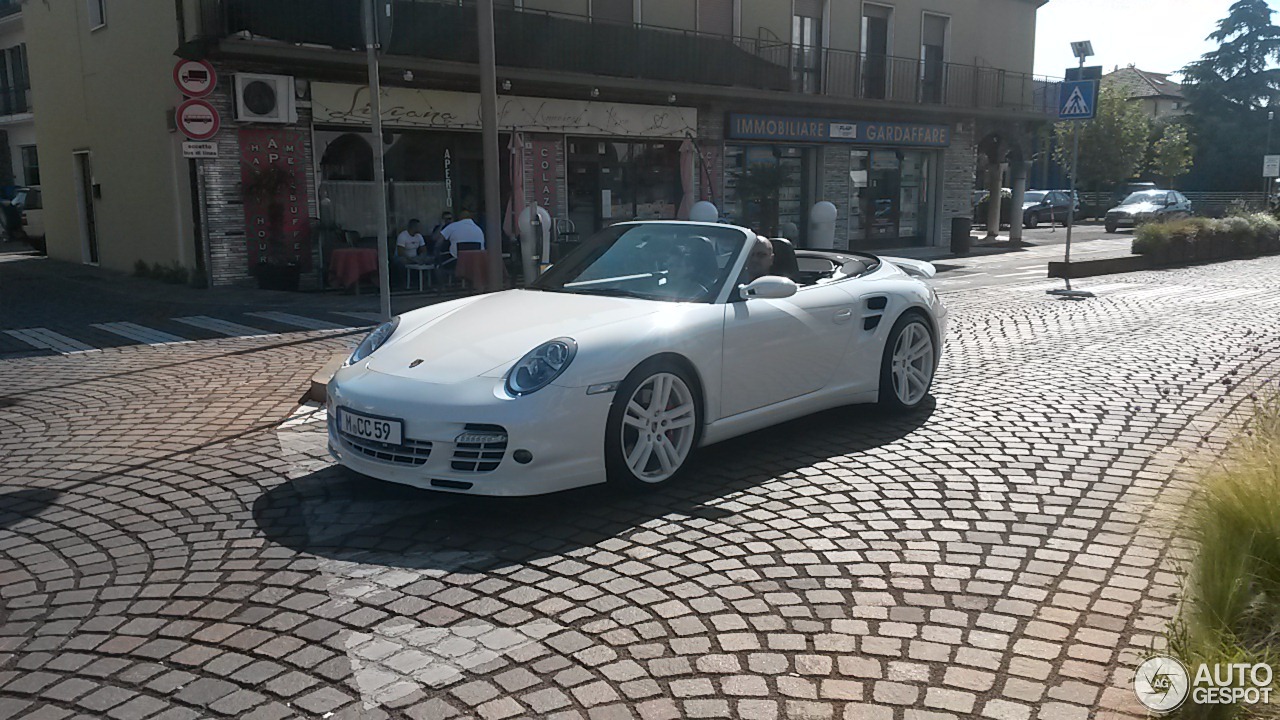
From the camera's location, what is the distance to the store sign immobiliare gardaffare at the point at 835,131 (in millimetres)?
24203

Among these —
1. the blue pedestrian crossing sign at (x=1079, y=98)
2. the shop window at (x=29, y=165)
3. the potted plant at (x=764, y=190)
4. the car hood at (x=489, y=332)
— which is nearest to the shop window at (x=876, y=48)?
the potted plant at (x=764, y=190)

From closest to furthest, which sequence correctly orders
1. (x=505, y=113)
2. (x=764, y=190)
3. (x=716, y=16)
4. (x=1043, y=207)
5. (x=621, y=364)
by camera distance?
(x=621, y=364)
(x=505, y=113)
(x=716, y=16)
(x=764, y=190)
(x=1043, y=207)

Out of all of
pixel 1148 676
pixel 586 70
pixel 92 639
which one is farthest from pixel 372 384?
pixel 586 70

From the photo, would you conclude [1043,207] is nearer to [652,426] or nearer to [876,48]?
[876,48]

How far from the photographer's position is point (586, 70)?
20.4 meters

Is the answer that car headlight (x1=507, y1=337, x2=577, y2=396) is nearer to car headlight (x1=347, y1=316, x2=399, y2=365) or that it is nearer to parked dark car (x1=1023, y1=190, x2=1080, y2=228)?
car headlight (x1=347, y1=316, x2=399, y2=365)

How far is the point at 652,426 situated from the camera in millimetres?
5055

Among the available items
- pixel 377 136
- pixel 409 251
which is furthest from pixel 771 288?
pixel 409 251

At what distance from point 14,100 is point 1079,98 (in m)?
37.4

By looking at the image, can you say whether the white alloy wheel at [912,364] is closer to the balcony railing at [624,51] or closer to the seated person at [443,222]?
the balcony railing at [624,51]

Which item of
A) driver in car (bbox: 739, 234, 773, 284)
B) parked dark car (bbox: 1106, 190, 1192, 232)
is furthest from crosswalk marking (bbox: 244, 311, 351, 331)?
parked dark car (bbox: 1106, 190, 1192, 232)

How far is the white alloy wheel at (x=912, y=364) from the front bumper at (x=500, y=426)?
8.82 feet

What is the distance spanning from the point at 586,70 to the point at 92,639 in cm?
1818

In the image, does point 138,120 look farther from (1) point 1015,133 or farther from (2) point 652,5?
(1) point 1015,133
